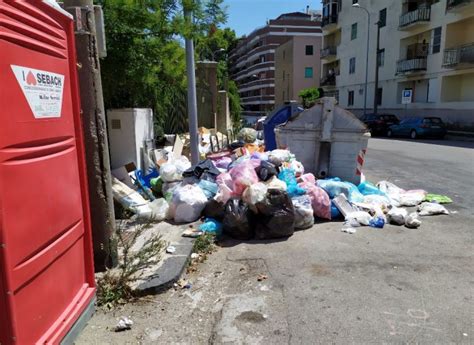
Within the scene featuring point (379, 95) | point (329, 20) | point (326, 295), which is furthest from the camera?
point (329, 20)

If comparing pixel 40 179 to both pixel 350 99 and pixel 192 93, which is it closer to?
pixel 192 93

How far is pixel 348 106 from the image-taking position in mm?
39719

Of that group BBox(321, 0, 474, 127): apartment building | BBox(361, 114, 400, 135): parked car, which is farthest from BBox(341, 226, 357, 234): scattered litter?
BBox(321, 0, 474, 127): apartment building

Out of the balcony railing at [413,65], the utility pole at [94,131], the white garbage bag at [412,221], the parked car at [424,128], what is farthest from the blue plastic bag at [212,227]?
the balcony railing at [413,65]

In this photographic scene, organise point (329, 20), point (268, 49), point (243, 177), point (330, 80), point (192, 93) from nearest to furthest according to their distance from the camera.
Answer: point (243, 177)
point (192, 93)
point (329, 20)
point (330, 80)
point (268, 49)

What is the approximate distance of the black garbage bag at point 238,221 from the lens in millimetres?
5043

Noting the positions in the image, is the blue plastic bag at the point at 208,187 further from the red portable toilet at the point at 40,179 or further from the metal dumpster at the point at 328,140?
the red portable toilet at the point at 40,179

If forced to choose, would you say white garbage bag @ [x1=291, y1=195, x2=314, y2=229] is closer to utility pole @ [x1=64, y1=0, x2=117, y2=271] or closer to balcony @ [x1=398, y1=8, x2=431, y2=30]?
utility pole @ [x1=64, y1=0, x2=117, y2=271]

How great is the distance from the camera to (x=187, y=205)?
5.62 meters

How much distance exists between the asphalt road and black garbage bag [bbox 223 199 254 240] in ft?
0.47

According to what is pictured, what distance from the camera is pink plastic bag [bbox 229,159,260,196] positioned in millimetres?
5488

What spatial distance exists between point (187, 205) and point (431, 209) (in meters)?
3.83

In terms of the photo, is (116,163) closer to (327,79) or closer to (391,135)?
(391,135)

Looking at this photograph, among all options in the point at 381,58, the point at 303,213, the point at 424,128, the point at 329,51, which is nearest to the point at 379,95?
the point at 381,58
